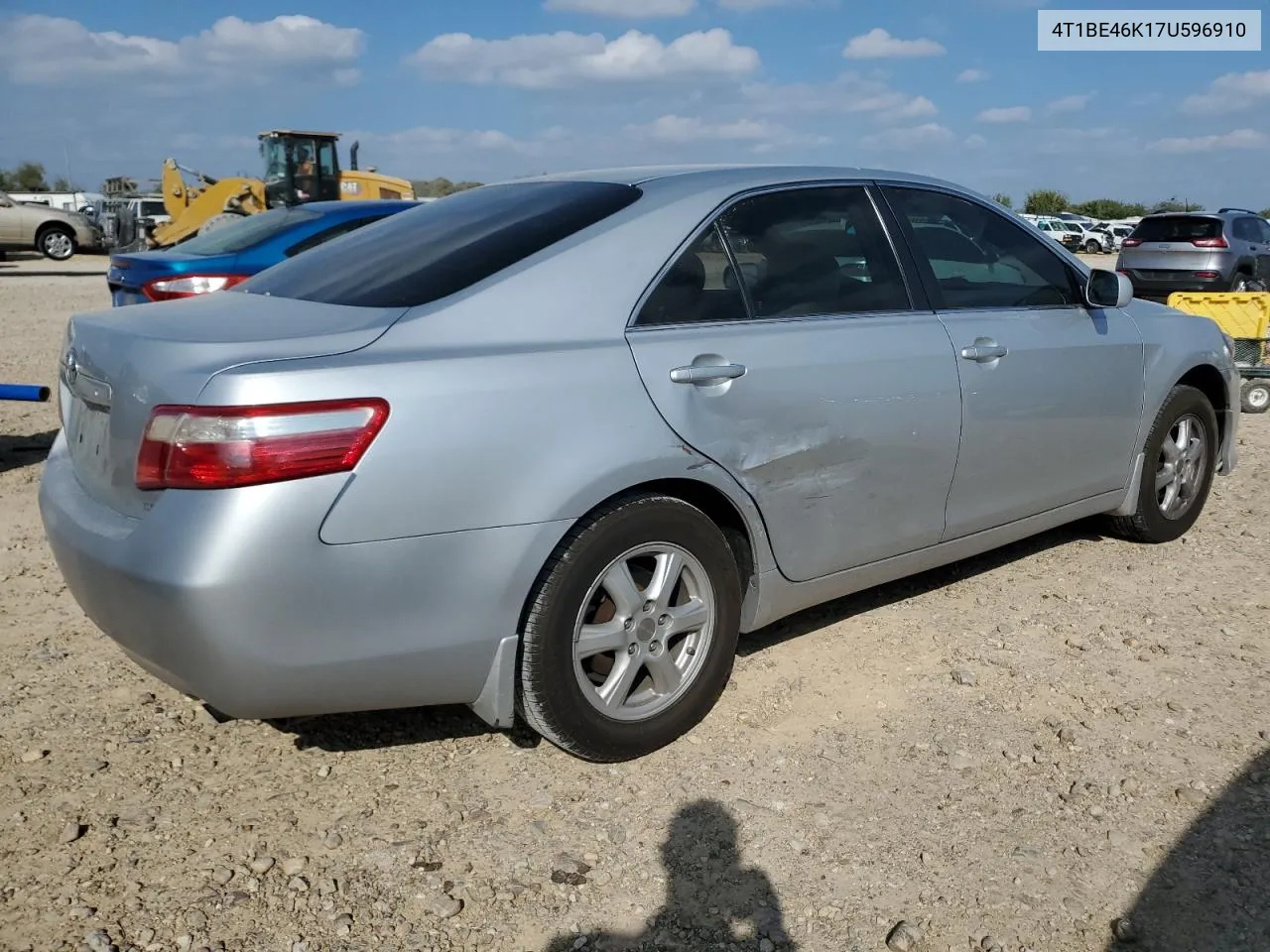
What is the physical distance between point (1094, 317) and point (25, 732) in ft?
13.0

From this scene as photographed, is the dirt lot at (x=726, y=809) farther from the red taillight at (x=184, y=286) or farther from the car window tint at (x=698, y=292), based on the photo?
the red taillight at (x=184, y=286)

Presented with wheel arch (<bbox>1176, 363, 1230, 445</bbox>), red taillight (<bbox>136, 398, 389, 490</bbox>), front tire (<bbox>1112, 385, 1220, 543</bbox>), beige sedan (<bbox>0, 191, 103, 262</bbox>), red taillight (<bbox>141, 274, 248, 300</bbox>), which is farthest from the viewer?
beige sedan (<bbox>0, 191, 103, 262</bbox>)

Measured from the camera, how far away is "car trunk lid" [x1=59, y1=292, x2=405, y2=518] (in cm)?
250

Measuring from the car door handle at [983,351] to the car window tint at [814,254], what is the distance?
272 mm

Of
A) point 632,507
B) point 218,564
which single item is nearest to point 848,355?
point 632,507

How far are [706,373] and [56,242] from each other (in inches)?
1063

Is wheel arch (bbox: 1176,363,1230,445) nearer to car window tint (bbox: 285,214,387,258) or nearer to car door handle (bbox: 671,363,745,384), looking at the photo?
car door handle (bbox: 671,363,745,384)

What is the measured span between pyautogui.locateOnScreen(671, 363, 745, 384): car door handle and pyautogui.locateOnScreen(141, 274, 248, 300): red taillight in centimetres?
522

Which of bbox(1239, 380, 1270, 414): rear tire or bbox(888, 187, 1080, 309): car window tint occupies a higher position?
bbox(888, 187, 1080, 309): car window tint

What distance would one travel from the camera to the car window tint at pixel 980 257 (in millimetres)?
3854

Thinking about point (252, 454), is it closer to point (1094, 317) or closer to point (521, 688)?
point (521, 688)

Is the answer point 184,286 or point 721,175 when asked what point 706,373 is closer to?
point 721,175

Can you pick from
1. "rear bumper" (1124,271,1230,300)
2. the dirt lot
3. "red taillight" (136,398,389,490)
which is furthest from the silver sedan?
"rear bumper" (1124,271,1230,300)

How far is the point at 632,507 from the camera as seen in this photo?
114 inches
